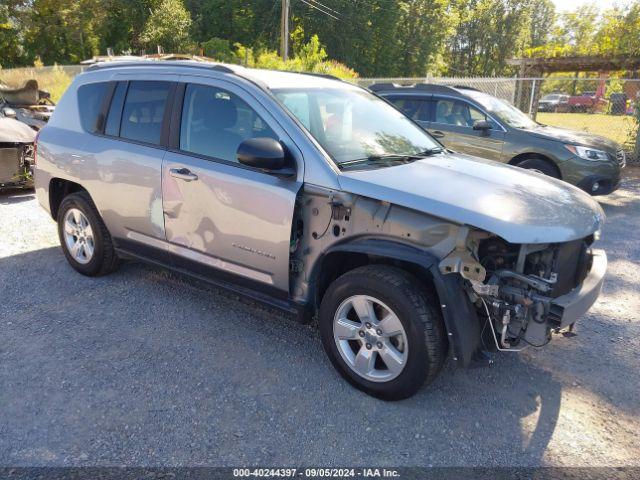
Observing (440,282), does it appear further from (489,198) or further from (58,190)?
(58,190)

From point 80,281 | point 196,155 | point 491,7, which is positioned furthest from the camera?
point 491,7

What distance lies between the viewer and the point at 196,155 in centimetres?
374

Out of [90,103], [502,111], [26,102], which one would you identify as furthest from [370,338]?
[26,102]

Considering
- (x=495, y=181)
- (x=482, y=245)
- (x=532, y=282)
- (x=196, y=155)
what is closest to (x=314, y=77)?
(x=196, y=155)

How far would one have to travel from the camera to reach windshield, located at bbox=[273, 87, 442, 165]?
11.3 ft

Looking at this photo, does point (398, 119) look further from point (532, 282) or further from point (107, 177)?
point (107, 177)

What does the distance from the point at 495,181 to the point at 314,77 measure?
5.91 feet

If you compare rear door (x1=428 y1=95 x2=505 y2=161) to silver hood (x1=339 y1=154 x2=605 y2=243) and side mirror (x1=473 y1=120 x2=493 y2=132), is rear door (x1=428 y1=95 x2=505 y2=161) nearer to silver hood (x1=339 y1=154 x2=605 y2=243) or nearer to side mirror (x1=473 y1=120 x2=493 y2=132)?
side mirror (x1=473 y1=120 x2=493 y2=132)

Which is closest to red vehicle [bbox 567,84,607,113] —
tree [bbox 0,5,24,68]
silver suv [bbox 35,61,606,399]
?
silver suv [bbox 35,61,606,399]

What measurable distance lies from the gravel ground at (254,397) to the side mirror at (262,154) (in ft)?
4.51

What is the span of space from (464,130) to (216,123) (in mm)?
5775

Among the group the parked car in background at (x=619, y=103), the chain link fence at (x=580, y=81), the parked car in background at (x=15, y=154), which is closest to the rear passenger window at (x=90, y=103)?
the parked car in background at (x=15, y=154)

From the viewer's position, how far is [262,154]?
309 centimetres

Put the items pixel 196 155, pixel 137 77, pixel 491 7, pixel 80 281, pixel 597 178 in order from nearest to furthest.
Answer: pixel 196 155 → pixel 137 77 → pixel 80 281 → pixel 597 178 → pixel 491 7
